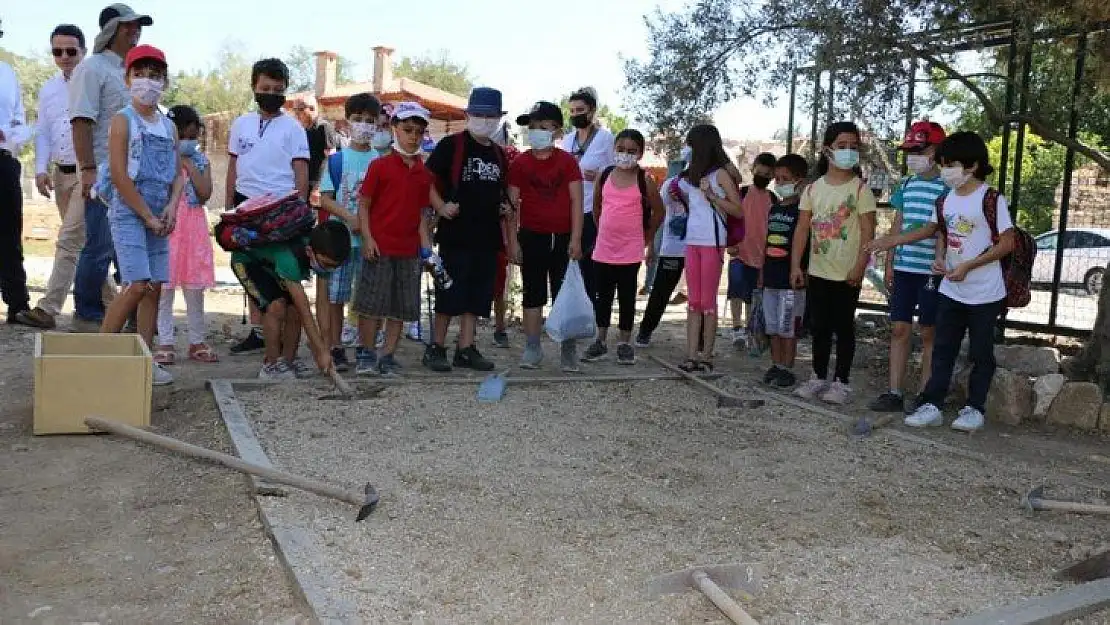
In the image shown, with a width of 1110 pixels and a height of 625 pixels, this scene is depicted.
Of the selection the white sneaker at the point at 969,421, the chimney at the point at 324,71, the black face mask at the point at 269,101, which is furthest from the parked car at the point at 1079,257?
the chimney at the point at 324,71

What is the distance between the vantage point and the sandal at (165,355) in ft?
21.2

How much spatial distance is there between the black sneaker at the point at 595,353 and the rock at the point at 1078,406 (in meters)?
3.04

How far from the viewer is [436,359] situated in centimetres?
666

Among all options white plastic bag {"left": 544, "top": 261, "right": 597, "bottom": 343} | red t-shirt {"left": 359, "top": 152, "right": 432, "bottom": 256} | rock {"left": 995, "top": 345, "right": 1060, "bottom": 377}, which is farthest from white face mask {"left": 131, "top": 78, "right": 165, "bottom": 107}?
rock {"left": 995, "top": 345, "right": 1060, "bottom": 377}

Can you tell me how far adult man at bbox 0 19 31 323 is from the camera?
7.57 metres

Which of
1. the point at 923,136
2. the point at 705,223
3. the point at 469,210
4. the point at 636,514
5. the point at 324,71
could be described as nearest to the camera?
the point at 636,514

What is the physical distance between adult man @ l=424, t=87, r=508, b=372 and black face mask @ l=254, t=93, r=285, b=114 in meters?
1.05

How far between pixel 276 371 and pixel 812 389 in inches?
131

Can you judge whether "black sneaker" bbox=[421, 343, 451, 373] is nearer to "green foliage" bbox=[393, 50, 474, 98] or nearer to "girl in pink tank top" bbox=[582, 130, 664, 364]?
"girl in pink tank top" bbox=[582, 130, 664, 364]

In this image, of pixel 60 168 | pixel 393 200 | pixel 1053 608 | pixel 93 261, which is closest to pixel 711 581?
pixel 1053 608

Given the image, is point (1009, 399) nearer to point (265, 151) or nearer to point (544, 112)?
point (544, 112)

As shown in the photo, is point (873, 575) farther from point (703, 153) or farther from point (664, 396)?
point (703, 153)

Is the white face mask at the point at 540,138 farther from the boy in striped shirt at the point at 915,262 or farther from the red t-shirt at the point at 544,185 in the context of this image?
the boy in striped shirt at the point at 915,262

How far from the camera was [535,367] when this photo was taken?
7.01 m
